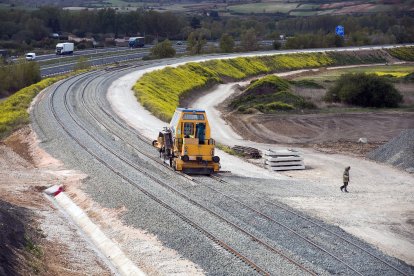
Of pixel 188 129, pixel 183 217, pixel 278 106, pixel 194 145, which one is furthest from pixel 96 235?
pixel 278 106

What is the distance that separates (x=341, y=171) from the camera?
3784cm

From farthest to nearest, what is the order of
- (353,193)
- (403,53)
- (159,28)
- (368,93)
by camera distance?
(159,28) → (403,53) → (368,93) → (353,193)

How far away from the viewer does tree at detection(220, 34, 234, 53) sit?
12131 centimetres

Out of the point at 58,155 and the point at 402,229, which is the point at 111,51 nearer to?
the point at 58,155

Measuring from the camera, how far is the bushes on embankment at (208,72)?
63.4 meters

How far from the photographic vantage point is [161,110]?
55.2 metres

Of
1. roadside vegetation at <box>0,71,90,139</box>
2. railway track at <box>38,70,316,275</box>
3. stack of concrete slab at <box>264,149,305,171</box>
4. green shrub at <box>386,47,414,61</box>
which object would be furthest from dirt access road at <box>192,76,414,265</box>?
green shrub at <box>386,47,414,61</box>

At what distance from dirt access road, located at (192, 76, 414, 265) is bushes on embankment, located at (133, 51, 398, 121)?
4218mm

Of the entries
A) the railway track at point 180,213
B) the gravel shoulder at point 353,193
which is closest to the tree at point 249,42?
the gravel shoulder at point 353,193

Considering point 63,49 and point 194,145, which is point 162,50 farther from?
point 194,145

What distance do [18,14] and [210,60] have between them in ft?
230

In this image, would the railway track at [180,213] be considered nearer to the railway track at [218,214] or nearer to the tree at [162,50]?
the railway track at [218,214]

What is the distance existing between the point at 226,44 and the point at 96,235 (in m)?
99.7

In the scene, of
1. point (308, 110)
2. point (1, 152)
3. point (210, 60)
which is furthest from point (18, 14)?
point (1, 152)
